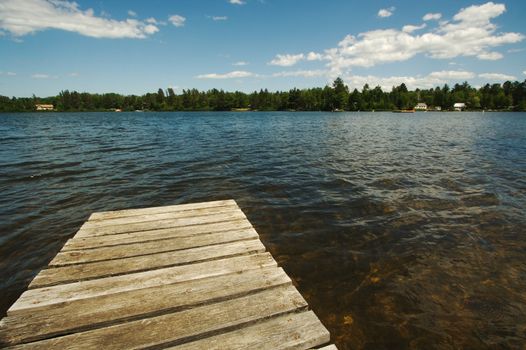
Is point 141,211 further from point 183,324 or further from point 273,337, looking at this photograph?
point 273,337

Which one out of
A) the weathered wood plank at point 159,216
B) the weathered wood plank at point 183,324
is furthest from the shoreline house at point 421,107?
A: the weathered wood plank at point 183,324

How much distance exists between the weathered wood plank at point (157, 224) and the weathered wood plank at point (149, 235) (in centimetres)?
12

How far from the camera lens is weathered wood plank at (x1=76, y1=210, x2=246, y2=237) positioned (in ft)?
14.8

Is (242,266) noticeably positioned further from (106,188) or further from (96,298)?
(106,188)

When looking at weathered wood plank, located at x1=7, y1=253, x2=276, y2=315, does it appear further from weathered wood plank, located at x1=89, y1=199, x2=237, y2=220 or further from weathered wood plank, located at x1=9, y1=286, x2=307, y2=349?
weathered wood plank, located at x1=89, y1=199, x2=237, y2=220

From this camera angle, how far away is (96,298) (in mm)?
2891

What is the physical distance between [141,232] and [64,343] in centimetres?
225

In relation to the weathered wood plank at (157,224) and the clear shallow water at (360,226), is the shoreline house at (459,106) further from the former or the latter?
the weathered wood plank at (157,224)

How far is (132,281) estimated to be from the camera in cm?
322

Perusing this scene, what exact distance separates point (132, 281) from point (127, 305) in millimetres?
448

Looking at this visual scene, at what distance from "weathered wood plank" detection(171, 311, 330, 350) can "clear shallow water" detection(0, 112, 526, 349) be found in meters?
2.13

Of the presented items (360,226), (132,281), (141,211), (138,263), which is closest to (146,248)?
(138,263)

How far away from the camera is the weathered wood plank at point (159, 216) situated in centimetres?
487

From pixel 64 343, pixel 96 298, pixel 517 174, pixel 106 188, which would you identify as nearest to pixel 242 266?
pixel 96 298
